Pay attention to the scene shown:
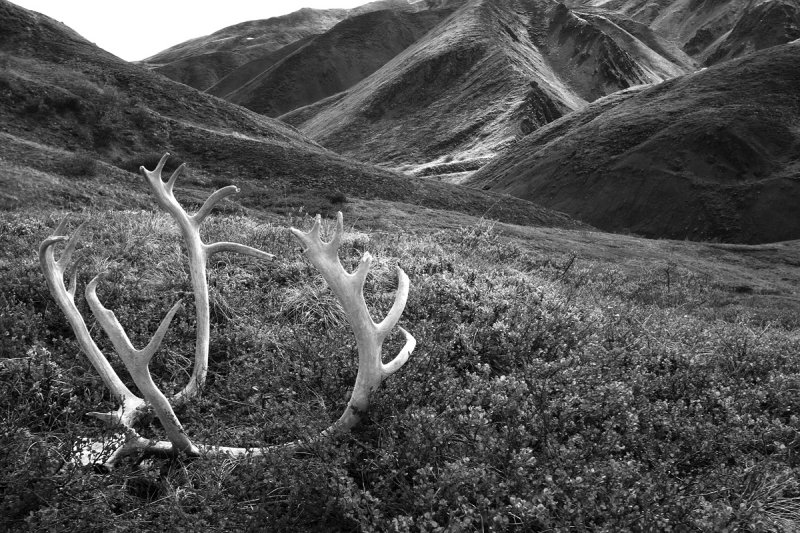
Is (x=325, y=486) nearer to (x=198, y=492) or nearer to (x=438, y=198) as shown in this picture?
(x=198, y=492)

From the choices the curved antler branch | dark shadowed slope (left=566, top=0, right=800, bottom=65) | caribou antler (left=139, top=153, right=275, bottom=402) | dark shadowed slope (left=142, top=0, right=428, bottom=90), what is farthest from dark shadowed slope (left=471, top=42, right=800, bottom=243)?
dark shadowed slope (left=142, top=0, right=428, bottom=90)

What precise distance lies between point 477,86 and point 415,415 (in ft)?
283

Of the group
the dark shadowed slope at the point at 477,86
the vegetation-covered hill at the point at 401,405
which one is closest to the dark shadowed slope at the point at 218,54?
the dark shadowed slope at the point at 477,86

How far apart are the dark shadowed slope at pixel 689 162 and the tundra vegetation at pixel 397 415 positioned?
3829 centimetres

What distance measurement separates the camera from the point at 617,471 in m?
3.20

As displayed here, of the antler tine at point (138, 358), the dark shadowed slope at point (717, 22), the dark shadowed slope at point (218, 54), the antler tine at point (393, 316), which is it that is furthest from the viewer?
the dark shadowed slope at point (218, 54)

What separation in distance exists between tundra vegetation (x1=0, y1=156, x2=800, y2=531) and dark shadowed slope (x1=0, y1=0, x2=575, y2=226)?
Answer: 12.0 metres

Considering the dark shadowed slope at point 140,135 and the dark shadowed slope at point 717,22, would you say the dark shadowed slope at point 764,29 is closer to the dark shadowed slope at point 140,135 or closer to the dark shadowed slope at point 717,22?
the dark shadowed slope at point 717,22

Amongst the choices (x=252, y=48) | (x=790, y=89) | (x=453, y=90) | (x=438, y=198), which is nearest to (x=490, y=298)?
(x=438, y=198)

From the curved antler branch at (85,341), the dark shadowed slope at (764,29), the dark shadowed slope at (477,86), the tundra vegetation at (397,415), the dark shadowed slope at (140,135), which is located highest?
the dark shadowed slope at (764,29)

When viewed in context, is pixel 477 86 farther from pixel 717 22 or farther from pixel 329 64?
pixel 717 22

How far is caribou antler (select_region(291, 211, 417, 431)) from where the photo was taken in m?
3.20

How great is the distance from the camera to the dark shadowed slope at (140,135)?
22.1 m

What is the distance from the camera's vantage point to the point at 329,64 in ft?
442
